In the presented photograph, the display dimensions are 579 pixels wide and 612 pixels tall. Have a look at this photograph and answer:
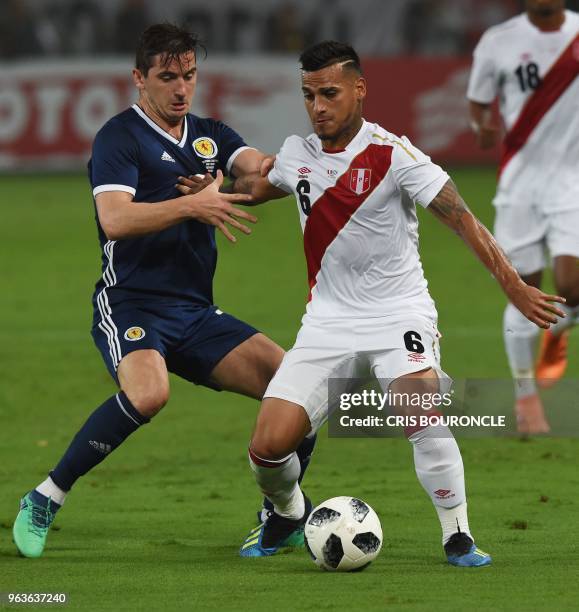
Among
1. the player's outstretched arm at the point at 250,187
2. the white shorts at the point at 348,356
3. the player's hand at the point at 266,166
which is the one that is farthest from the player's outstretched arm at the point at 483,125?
the white shorts at the point at 348,356

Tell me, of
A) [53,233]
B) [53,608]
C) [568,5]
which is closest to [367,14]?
[568,5]

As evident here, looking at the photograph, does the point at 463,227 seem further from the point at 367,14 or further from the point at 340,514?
the point at 367,14

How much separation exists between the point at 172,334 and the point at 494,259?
1.69 m

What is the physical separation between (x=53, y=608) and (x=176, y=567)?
859mm

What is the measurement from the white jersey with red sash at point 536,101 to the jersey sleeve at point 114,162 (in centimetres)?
352

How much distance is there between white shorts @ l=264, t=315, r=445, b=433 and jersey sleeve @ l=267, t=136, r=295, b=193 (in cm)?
66

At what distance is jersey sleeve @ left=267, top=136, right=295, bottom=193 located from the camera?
6.59 metres

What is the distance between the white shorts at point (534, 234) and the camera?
9.49m

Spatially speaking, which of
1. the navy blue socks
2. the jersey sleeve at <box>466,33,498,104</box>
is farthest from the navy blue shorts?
the jersey sleeve at <box>466,33,498,104</box>

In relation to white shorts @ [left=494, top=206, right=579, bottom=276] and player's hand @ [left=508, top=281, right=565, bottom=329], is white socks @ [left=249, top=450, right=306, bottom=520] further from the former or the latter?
white shorts @ [left=494, top=206, right=579, bottom=276]

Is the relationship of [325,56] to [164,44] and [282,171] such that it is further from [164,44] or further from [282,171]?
[164,44]

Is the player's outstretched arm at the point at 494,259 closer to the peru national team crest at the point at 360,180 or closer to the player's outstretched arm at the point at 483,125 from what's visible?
the peru national team crest at the point at 360,180

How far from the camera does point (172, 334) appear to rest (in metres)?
6.95

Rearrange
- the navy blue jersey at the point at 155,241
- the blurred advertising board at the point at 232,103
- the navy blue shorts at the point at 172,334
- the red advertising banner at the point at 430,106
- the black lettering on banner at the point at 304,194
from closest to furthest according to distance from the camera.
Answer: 1. the black lettering on banner at the point at 304,194
2. the navy blue shorts at the point at 172,334
3. the navy blue jersey at the point at 155,241
4. the blurred advertising board at the point at 232,103
5. the red advertising banner at the point at 430,106
